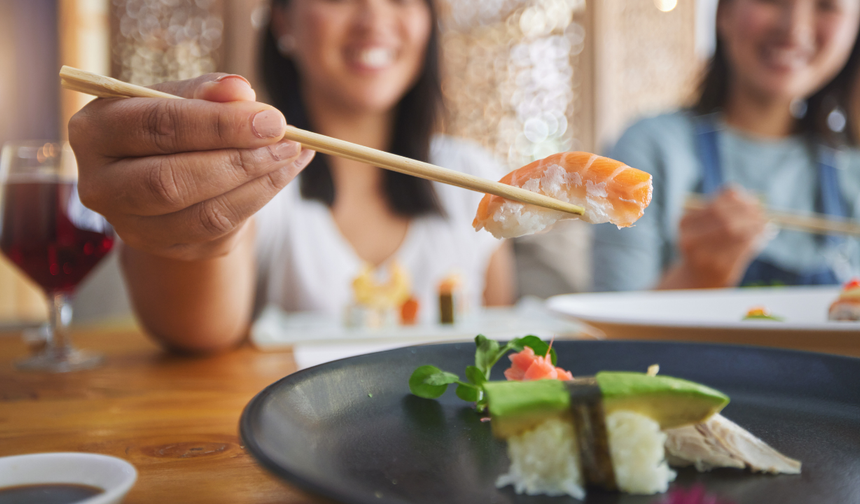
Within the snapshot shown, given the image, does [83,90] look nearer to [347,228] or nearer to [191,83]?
[191,83]

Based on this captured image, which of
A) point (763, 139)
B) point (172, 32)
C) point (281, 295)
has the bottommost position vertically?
point (281, 295)

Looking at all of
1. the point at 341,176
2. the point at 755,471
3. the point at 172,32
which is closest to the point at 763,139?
the point at 341,176

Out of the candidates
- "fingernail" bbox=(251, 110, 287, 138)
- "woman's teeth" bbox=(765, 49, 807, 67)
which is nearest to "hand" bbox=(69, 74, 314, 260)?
"fingernail" bbox=(251, 110, 287, 138)

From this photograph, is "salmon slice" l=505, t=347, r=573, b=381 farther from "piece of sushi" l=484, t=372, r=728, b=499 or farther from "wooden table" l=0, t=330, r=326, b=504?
"wooden table" l=0, t=330, r=326, b=504

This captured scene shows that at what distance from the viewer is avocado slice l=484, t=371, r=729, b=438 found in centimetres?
41

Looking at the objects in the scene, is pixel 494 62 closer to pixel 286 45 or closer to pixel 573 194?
pixel 286 45

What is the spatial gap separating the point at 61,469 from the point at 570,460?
0.36m

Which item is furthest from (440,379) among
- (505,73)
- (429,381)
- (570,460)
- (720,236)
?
(505,73)

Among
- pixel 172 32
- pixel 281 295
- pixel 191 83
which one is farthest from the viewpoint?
pixel 172 32

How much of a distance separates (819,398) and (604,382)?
1.05 feet

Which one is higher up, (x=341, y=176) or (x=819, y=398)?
(x=341, y=176)

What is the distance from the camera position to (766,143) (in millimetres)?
2295

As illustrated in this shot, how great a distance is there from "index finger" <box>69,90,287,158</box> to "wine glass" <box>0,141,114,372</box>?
392 millimetres

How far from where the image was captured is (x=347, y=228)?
2109 millimetres
